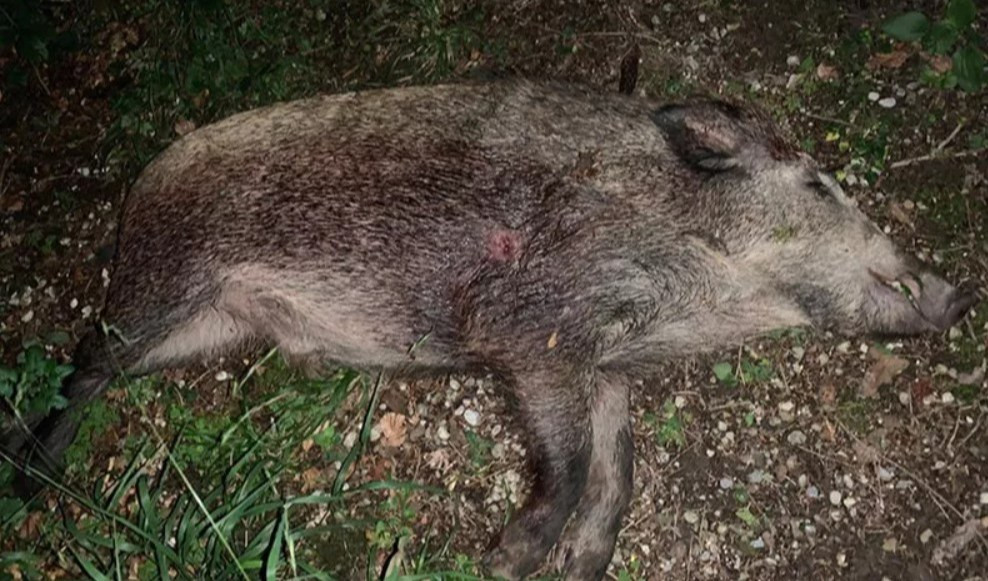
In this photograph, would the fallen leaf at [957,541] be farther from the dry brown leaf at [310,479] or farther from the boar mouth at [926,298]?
the dry brown leaf at [310,479]

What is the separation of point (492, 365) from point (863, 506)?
6.11ft

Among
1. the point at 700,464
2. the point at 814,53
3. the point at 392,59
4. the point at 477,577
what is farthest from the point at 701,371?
the point at 392,59

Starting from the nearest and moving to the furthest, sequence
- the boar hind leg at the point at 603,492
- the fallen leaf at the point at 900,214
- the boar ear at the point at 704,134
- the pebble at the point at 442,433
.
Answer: the boar ear at the point at 704,134 < the boar hind leg at the point at 603,492 < the pebble at the point at 442,433 < the fallen leaf at the point at 900,214

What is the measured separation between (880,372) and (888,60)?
1657 millimetres

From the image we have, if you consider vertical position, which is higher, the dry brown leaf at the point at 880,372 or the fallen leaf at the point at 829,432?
the dry brown leaf at the point at 880,372

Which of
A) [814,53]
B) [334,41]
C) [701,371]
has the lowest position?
[701,371]

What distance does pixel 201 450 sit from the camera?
466 cm

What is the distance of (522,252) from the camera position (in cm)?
402

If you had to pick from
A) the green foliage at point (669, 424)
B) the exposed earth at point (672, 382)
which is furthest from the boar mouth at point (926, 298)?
the green foliage at point (669, 424)

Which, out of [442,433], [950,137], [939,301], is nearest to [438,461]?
[442,433]

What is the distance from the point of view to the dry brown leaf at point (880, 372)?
4695mm

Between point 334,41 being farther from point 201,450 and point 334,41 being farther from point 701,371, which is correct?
point 701,371

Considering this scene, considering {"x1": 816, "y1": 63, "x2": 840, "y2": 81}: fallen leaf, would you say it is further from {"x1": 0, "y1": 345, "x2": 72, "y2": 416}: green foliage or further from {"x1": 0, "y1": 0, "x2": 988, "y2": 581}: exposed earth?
{"x1": 0, "y1": 345, "x2": 72, "y2": 416}: green foliage

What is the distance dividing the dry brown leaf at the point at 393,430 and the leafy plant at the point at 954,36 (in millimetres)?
3150
